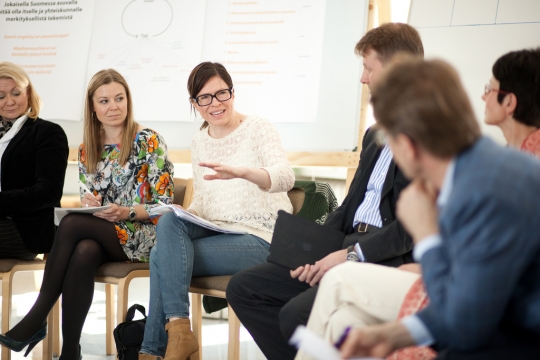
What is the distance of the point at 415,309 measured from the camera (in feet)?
3.82

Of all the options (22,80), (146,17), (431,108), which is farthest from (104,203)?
(431,108)

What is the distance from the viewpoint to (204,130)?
2.63m

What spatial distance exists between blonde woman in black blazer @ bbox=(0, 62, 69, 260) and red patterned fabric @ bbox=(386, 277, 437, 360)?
1957 millimetres

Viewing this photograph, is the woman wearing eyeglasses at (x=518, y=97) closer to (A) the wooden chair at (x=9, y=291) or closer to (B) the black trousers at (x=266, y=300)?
(B) the black trousers at (x=266, y=300)

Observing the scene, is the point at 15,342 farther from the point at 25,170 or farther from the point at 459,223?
the point at 459,223

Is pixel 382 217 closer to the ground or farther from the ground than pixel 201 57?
closer to the ground

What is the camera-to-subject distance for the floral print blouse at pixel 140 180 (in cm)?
255

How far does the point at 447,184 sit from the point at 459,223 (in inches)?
2.9

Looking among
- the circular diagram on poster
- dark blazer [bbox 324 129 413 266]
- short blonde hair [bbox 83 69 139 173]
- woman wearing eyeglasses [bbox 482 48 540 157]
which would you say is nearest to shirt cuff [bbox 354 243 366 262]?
dark blazer [bbox 324 129 413 266]

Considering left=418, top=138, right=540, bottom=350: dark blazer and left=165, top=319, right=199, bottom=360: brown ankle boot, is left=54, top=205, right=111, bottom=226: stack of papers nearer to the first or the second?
left=165, top=319, right=199, bottom=360: brown ankle boot

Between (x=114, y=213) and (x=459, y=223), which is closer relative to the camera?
(x=459, y=223)

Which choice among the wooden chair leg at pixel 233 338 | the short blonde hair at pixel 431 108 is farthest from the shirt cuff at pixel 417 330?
the wooden chair leg at pixel 233 338

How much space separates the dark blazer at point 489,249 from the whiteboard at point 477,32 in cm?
191

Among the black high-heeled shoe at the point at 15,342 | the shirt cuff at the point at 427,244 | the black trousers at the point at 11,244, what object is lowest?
the black high-heeled shoe at the point at 15,342
